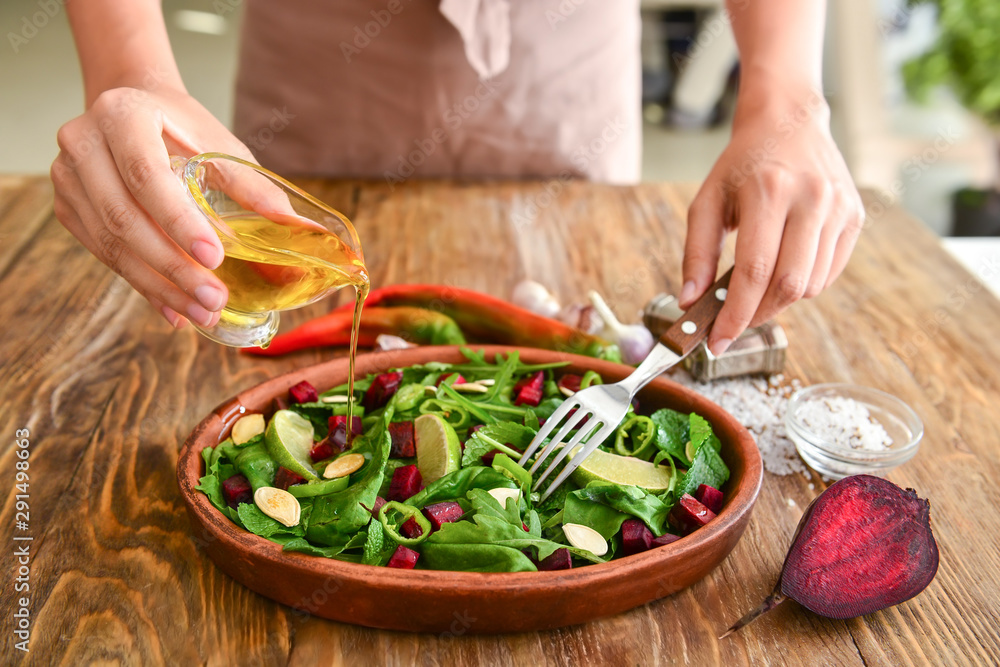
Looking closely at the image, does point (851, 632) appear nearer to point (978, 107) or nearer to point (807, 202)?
point (807, 202)

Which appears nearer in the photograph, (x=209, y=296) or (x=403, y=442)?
(x=209, y=296)

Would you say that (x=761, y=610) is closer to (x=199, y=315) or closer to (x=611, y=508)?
(x=611, y=508)

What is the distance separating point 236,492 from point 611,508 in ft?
1.64

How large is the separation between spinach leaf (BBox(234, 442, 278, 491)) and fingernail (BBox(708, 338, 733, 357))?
70 centimetres

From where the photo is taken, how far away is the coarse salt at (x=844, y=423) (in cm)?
135

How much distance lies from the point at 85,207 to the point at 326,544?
60 cm

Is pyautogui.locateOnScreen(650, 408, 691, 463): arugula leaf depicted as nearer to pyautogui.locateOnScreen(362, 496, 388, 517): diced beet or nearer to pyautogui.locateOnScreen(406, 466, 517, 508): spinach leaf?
pyautogui.locateOnScreen(406, 466, 517, 508): spinach leaf

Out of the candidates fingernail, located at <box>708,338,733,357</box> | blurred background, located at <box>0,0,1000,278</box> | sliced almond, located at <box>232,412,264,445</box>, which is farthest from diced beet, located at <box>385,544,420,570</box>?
blurred background, located at <box>0,0,1000,278</box>

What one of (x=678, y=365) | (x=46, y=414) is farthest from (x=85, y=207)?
(x=678, y=365)

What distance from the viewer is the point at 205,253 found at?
103cm

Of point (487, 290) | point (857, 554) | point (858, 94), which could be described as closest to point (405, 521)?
point (857, 554)

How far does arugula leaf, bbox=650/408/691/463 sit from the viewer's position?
122 cm

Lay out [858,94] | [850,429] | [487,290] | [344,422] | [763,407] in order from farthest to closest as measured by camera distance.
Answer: [858,94] < [487,290] < [763,407] < [850,429] < [344,422]

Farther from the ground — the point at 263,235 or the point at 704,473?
the point at 263,235
